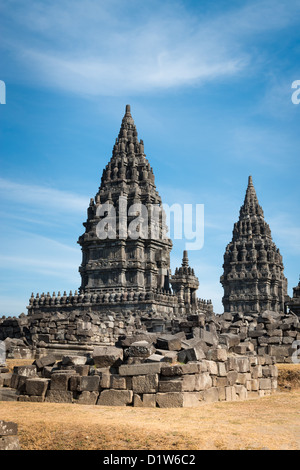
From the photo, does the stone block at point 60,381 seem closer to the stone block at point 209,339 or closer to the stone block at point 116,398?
the stone block at point 116,398

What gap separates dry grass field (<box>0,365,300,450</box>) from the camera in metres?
8.02

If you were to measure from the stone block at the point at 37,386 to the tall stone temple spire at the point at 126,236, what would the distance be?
30.0 meters

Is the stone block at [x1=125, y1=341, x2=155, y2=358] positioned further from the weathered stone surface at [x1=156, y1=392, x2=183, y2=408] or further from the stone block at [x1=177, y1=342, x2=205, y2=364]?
the weathered stone surface at [x1=156, y1=392, x2=183, y2=408]

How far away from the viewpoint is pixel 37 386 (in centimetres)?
1205

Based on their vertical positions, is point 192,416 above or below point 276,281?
below

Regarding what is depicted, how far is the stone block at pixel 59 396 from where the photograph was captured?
1180 centimetres

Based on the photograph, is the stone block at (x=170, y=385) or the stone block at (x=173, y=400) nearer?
the stone block at (x=173, y=400)

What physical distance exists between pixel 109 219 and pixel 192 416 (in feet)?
123

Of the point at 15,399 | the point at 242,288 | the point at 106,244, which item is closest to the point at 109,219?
the point at 106,244

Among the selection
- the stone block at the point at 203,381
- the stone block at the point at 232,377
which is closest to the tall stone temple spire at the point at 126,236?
the stone block at the point at 232,377

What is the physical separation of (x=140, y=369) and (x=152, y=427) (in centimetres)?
281

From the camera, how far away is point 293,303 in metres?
33.2
